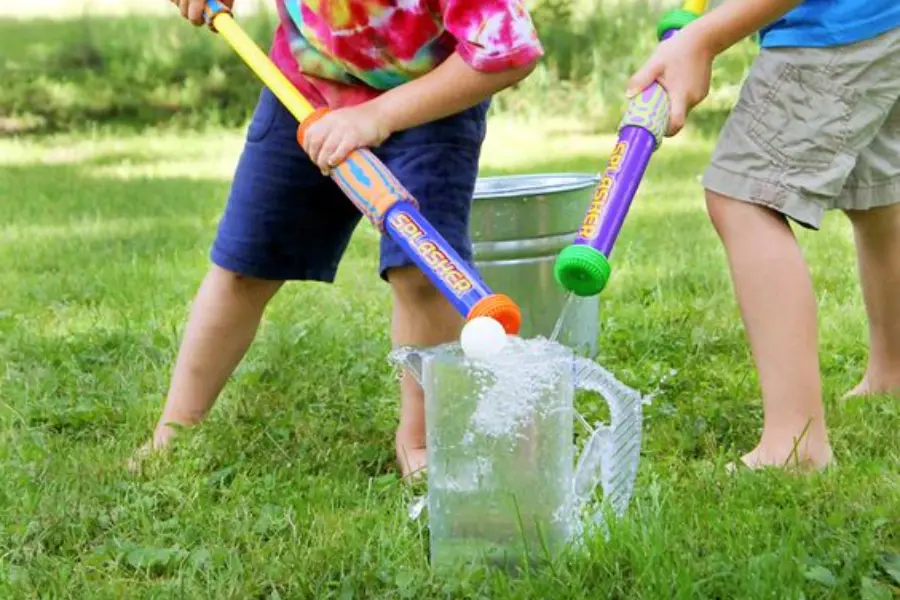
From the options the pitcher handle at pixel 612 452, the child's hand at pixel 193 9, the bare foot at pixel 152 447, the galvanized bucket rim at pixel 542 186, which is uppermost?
the child's hand at pixel 193 9

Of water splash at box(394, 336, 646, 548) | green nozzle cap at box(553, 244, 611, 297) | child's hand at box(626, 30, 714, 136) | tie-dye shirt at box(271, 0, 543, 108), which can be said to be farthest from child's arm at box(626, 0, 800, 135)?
water splash at box(394, 336, 646, 548)

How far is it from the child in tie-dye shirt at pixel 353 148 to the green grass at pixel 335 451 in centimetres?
15

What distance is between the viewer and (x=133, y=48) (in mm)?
7707

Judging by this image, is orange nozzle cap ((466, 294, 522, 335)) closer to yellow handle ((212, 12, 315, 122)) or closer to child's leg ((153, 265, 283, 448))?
yellow handle ((212, 12, 315, 122))

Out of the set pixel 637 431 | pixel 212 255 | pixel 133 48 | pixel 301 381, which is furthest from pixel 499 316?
pixel 133 48

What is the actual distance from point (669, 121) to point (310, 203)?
666 mm

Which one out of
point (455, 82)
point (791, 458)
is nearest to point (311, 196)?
point (455, 82)

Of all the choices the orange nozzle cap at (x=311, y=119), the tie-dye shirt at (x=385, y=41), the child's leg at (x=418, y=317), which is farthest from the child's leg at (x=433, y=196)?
the orange nozzle cap at (x=311, y=119)

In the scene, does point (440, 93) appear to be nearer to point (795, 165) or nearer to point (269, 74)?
point (269, 74)

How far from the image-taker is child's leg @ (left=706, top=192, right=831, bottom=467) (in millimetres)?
2455

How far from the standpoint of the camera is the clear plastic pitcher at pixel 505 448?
1.89m

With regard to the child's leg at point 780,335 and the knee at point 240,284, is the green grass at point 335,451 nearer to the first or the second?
the child's leg at point 780,335

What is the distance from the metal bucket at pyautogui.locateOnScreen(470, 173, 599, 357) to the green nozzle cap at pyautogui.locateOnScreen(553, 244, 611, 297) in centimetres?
108

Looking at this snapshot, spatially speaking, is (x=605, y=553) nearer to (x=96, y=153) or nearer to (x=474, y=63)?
(x=474, y=63)
